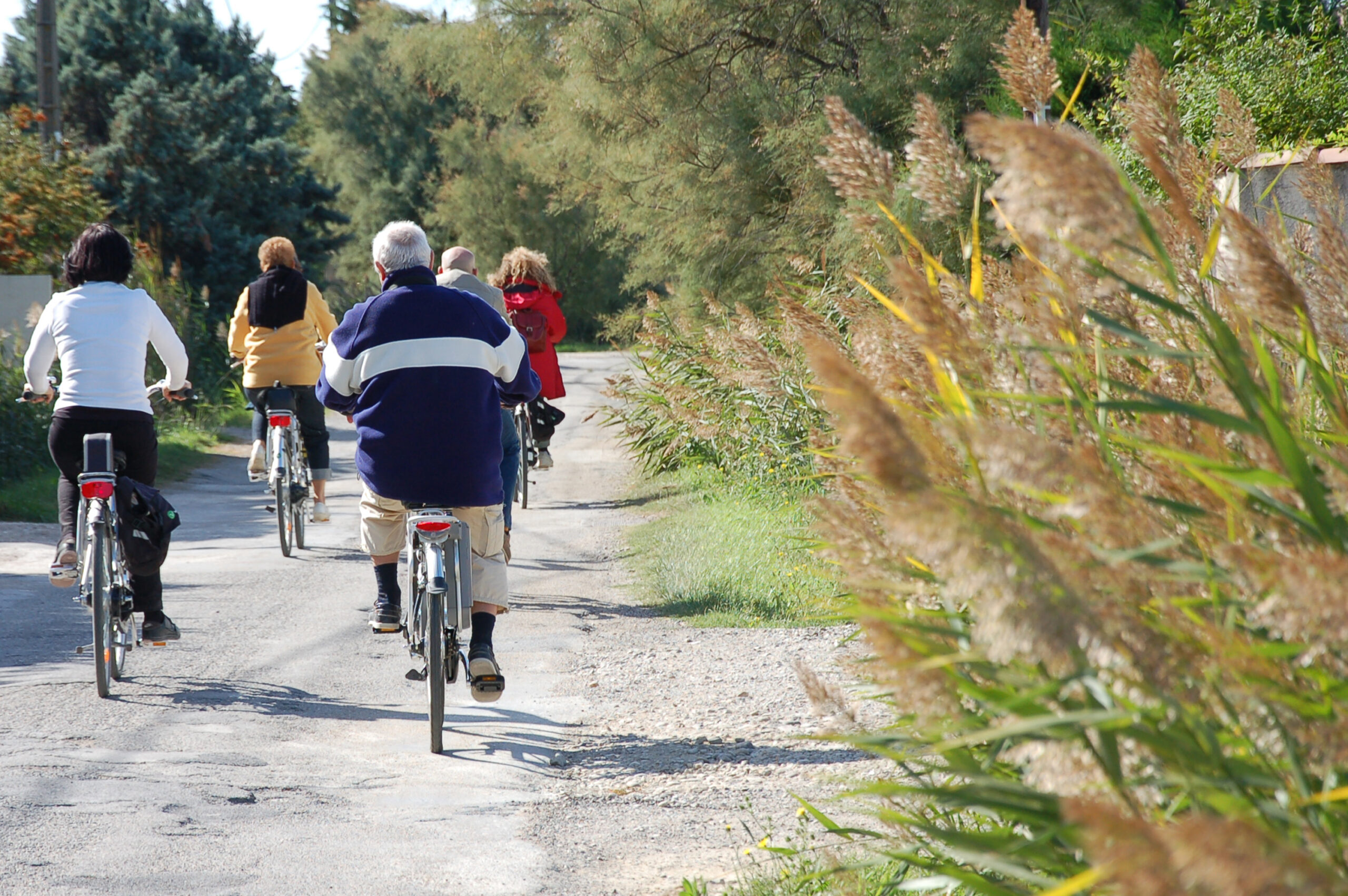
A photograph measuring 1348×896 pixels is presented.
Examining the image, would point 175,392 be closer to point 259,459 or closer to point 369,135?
point 259,459

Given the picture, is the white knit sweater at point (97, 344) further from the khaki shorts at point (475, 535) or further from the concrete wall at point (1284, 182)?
the concrete wall at point (1284, 182)

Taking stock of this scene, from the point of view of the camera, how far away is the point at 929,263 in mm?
2949

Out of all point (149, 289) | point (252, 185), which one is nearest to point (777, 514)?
point (149, 289)

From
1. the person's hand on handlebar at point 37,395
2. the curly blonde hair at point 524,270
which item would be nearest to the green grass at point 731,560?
the curly blonde hair at point 524,270

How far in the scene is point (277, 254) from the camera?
9.66 meters

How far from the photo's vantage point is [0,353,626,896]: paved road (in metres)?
3.73

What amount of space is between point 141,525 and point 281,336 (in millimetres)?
3974

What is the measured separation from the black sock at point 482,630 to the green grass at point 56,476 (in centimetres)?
709

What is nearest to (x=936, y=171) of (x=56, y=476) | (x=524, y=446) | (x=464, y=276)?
(x=464, y=276)

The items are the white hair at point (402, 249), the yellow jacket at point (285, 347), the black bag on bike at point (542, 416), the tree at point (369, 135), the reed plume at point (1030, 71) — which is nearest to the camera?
the reed plume at point (1030, 71)

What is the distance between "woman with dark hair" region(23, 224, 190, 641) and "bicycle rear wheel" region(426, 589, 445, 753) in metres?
1.86

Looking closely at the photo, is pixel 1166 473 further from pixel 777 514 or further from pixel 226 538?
pixel 226 538

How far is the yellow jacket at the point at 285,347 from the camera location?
31.9 ft

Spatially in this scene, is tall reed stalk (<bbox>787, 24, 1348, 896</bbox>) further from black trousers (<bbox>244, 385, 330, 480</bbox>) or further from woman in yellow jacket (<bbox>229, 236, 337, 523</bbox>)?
black trousers (<bbox>244, 385, 330, 480</bbox>)
